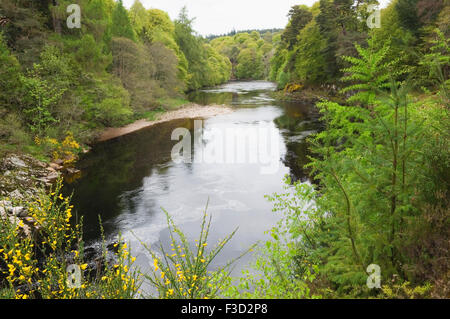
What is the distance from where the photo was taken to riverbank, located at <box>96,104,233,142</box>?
24056 mm

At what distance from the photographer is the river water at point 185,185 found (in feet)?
33.3

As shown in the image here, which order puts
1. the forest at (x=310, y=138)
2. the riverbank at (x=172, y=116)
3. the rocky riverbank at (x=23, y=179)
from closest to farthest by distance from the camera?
the forest at (x=310, y=138), the rocky riverbank at (x=23, y=179), the riverbank at (x=172, y=116)

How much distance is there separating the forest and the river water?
0.81m

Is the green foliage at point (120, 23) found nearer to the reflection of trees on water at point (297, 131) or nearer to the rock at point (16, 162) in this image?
the reflection of trees on water at point (297, 131)

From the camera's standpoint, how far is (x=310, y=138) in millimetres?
10398

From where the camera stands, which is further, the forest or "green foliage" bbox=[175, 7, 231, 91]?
"green foliage" bbox=[175, 7, 231, 91]

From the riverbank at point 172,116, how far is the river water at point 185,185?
1.53 m

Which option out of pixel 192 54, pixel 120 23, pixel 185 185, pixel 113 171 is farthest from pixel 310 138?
pixel 192 54

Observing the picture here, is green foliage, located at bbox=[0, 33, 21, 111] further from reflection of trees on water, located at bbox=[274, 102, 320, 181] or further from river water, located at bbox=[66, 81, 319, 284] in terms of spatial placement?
reflection of trees on water, located at bbox=[274, 102, 320, 181]

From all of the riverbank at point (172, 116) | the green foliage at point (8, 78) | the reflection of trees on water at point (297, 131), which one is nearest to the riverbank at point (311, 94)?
the reflection of trees on water at point (297, 131)

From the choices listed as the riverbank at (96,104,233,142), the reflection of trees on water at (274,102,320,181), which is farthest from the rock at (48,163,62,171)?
the reflection of trees on water at (274,102,320,181)

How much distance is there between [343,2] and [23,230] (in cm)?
3626

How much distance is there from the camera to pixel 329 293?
3805mm
